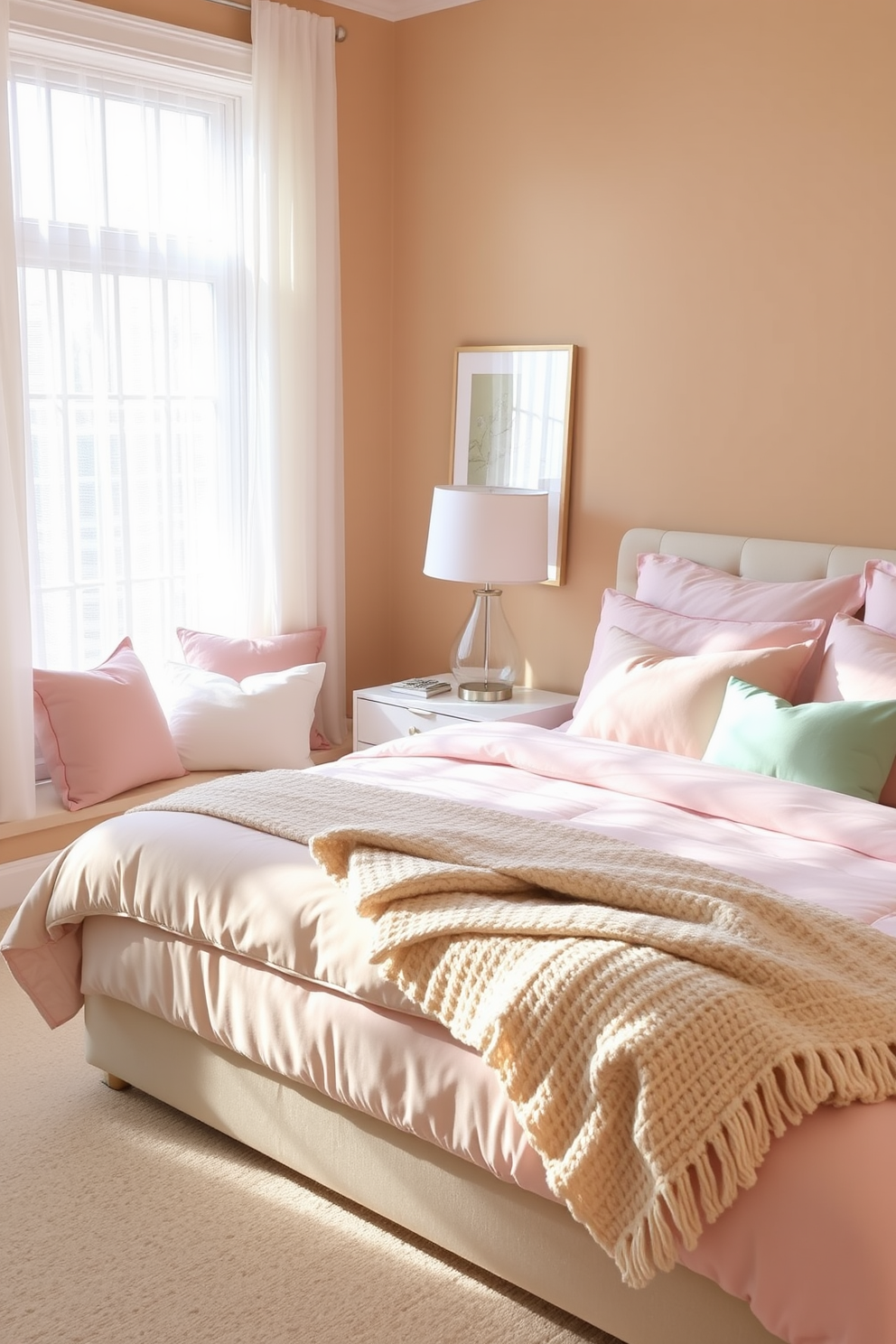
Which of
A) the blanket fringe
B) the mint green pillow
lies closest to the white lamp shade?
the mint green pillow

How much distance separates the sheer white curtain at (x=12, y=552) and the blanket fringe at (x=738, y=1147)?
2.56 meters

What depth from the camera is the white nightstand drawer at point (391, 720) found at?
14.2 feet

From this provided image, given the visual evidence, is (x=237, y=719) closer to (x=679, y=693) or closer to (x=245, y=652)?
(x=245, y=652)

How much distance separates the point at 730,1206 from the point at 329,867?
0.93 metres

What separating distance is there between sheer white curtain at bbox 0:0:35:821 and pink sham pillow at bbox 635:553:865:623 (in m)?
1.83

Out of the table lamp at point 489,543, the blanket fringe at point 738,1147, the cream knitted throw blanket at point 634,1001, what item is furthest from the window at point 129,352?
the blanket fringe at point 738,1147

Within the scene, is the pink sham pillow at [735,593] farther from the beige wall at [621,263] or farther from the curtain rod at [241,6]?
the curtain rod at [241,6]

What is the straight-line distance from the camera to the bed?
1754 mm

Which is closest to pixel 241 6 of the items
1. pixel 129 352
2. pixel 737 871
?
pixel 129 352

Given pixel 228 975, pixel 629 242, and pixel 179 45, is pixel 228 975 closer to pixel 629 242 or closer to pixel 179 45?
pixel 629 242

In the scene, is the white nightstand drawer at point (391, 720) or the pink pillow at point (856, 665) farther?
the white nightstand drawer at point (391, 720)

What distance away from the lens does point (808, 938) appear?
2.09 m

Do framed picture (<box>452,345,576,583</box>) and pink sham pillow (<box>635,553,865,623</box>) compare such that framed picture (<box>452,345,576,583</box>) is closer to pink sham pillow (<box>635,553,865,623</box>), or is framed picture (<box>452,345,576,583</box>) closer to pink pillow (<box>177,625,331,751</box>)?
pink sham pillow (<box>635,553,865,623</box>)

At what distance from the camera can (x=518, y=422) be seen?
15.1ft
